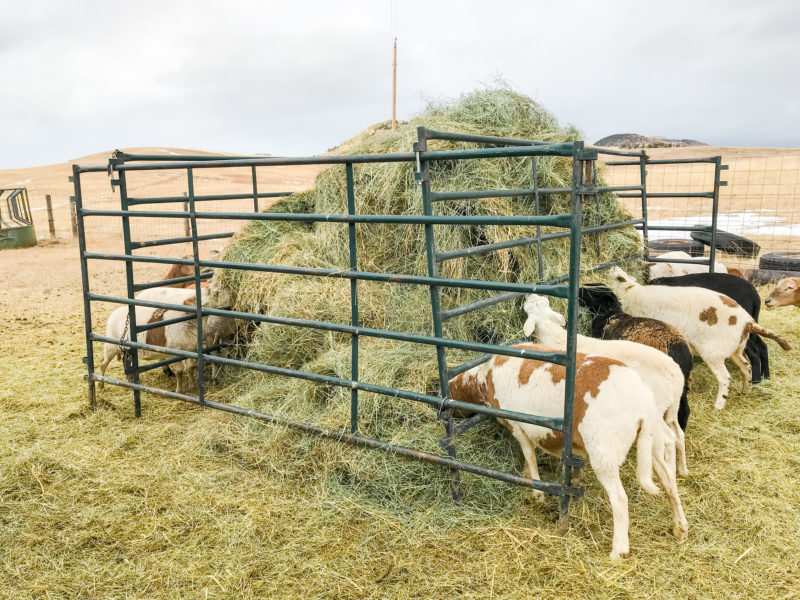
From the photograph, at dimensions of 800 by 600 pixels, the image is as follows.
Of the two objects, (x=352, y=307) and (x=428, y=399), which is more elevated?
(x=352, y=307)

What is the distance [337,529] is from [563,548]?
51.5 inches

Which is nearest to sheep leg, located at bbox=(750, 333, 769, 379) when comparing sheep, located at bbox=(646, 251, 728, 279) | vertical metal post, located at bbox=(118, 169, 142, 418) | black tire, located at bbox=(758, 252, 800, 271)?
sheep, located at bbox=(646, 251, 728, 279)

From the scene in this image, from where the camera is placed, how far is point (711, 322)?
566cm

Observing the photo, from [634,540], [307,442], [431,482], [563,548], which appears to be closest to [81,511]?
[307,442]

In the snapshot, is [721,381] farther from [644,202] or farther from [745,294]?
[644,202]

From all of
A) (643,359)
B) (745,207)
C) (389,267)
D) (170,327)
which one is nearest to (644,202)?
(389,267)

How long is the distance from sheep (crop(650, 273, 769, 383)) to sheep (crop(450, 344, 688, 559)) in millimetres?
2969

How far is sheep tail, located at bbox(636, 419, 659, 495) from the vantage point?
3.35 metres

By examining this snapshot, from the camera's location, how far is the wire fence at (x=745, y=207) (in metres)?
15.0

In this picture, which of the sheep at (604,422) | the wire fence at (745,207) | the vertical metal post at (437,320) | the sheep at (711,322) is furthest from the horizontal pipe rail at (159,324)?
the wire fence at (745,207)

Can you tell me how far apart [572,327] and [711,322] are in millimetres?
3074

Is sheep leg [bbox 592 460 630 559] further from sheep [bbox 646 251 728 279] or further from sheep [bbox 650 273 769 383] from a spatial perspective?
sheep [bbox 646 251 728 279]

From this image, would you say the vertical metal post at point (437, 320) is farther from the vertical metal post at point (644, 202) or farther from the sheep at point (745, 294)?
the vertical metal post at point (644, 202)

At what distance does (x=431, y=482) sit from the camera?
3.99 m
